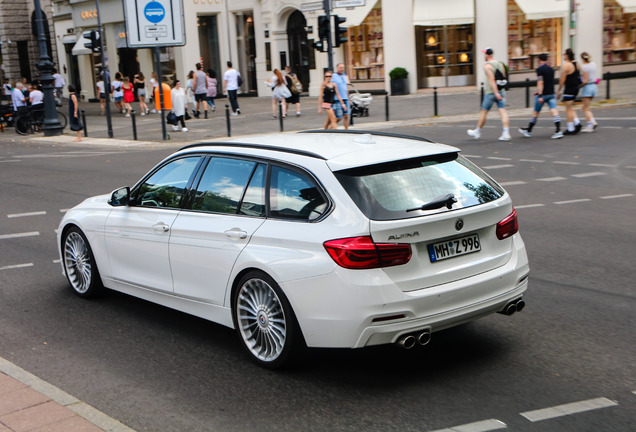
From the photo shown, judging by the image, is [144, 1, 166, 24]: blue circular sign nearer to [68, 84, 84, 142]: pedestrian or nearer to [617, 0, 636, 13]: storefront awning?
[68, 84, 84, 142]: pedestrian

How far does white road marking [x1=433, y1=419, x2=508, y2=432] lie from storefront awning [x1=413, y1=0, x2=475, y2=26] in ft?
106

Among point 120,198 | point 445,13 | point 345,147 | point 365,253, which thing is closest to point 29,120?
point 445,13

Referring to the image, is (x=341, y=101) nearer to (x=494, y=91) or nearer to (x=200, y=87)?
(x=494, y=91)

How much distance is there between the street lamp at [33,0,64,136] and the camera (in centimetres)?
2877

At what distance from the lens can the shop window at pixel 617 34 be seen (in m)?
35.2

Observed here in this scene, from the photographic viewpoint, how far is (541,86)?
1988 centimetres

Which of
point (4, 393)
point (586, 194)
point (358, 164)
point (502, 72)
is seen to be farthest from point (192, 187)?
point (502, 72)

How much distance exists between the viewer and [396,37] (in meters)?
36.3

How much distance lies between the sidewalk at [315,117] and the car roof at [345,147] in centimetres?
1726

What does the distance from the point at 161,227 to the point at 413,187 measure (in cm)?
208

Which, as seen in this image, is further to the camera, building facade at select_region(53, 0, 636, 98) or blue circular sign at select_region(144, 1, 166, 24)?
building facade at select_region(53, 0, 636, 98)

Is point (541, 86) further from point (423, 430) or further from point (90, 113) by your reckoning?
point (90, 113)

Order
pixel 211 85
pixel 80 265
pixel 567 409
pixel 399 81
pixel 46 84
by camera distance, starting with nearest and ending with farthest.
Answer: pixel 567 409 < pixel 80 265 < pixel 46 84 < pixel 211 85 < pixel 399 81

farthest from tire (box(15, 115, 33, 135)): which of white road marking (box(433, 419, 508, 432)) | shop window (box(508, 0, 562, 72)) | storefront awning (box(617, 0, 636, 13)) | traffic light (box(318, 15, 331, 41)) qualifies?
white road marking (box(433, 419, 508, 432))
